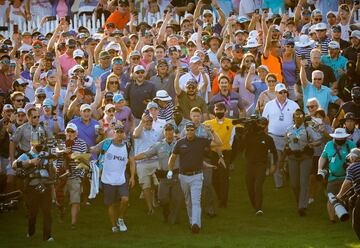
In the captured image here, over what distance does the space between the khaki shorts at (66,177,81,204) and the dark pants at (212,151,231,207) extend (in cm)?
269

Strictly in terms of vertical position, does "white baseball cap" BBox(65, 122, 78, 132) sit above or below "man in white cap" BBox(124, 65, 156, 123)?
below

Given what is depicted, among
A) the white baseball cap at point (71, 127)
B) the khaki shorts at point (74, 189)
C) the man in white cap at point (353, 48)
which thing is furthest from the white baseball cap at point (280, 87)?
the khaki shorts at point (74, 189)

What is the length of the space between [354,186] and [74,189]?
18.1 ft

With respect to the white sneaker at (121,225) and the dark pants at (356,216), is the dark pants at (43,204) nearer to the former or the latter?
the white sneaker at (121,225)

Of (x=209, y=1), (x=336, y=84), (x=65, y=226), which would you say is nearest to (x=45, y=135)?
(x=65, y=226)

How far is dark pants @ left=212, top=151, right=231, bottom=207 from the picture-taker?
23688mm

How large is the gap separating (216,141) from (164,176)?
3.99ft

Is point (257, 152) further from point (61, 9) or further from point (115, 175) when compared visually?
point (61, 9)

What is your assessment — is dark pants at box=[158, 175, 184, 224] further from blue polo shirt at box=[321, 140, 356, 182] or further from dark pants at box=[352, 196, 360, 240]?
dark pants at box=[352, 196, 360, 240]

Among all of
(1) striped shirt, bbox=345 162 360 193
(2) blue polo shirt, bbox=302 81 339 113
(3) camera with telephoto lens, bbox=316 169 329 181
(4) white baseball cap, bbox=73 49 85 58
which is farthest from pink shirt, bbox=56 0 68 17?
(1) striped shirt, bbox=345 162 360 193

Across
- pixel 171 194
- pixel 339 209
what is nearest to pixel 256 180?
pixel 171 194

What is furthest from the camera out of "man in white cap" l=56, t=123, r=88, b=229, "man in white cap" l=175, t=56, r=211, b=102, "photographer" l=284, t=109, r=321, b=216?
"man in white cap" l=175, t=56, r=211, b=102

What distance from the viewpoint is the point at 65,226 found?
23.3 metres

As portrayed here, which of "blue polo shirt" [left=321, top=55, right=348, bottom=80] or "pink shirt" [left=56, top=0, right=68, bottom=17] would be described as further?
"pink shirt" [left=56, top=0, right=68, bottom=17]
